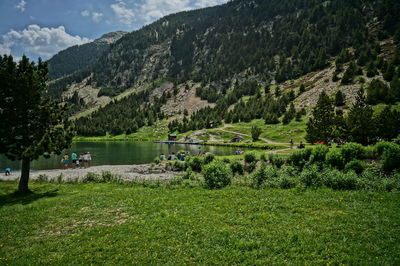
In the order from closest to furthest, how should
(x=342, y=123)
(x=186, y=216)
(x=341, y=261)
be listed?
(x=341, y=261), (x=186, y=216), (x=342, y=123)

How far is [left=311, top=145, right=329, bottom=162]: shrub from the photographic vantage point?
89.8ft

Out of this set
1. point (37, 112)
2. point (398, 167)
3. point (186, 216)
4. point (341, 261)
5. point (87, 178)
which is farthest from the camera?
point (87, 178)

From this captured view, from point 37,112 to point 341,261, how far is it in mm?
25061

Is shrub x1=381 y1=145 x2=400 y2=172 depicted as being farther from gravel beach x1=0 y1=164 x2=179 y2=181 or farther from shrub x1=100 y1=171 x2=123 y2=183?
shrub x1=100 y1=171 x2=123 y2=183

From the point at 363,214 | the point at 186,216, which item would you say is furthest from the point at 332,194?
the point at 186,216

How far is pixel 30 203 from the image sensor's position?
1938 cm

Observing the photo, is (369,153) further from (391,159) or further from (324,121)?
(324,121)

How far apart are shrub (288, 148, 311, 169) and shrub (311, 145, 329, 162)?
152 centimetres

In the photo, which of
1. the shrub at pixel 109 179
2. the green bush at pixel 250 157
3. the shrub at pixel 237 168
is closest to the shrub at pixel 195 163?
the green bush at pixel 250 157

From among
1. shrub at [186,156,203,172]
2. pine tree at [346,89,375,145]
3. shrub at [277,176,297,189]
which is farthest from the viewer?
pine tree at [346,89,375,145]

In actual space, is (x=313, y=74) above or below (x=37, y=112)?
above

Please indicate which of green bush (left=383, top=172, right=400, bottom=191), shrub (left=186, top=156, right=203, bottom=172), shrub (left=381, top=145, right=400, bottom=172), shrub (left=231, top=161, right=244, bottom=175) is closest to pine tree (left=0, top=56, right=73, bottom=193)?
shrub (left=231, top=161, right=244, bottom=175)

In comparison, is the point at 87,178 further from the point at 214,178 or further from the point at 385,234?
the point at 385,234

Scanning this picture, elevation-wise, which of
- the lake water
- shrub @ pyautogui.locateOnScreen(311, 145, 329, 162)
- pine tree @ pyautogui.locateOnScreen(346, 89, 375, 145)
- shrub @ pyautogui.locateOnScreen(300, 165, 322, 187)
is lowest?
the lake water
